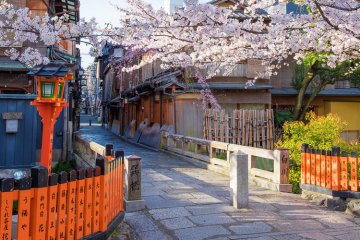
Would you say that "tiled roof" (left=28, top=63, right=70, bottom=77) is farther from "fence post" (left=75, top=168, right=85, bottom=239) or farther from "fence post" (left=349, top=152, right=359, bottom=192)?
"fence post" (left=349, top=152, right=359, bottom=192)

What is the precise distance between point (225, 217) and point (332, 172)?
300 centimetres

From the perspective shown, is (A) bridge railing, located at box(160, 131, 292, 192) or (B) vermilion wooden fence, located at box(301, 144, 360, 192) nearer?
(B) vermilion wooden fence, located at box(301, 144, 360, 192)

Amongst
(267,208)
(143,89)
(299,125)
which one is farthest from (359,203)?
(143,89)

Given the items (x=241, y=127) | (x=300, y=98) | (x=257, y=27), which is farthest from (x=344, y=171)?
(x=300, y=98)

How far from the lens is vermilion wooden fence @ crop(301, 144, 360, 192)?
7.80 meters

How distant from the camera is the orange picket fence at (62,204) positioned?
3.79 meters

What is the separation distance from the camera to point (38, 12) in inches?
597

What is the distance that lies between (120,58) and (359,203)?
22.9 meters

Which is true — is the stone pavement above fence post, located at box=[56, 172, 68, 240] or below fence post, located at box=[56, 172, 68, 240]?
below

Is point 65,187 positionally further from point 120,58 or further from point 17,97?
point 120,58

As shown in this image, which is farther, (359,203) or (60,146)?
(60,146)

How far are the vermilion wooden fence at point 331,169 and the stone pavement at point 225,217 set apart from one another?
2.05 ft

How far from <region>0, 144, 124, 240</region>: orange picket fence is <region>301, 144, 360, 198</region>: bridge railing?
5.08m

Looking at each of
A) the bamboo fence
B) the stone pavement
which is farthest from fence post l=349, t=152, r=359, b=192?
the bamboo fence
